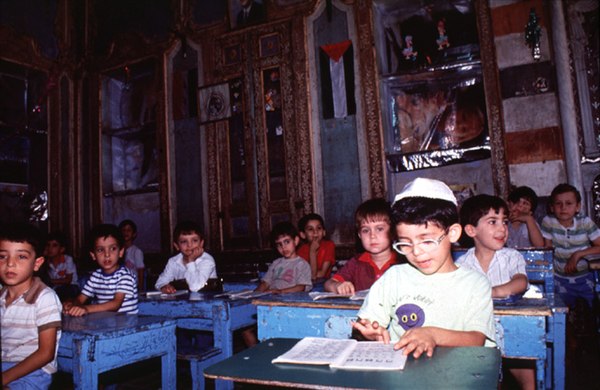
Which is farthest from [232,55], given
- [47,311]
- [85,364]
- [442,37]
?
[85,364]

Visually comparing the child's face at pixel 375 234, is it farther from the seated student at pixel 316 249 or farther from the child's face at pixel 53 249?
the child's face at pixel 53 249

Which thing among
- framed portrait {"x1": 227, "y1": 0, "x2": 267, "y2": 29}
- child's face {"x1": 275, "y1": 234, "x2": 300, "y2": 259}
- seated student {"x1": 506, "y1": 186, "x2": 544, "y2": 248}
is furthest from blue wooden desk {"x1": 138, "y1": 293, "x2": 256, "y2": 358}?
framed portrait {"x1": 227, "y1": 0, "x2": 267, "y2": 29}

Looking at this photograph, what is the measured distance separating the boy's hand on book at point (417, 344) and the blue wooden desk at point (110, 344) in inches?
66.6

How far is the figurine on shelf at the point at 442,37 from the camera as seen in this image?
6391 millimetres

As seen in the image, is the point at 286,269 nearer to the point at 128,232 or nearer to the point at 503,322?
the point at 503,322

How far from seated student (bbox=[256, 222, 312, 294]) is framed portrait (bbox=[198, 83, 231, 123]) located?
10.6 ft

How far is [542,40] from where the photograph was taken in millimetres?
5480

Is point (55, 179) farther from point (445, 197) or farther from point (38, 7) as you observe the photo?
point (445, 197)

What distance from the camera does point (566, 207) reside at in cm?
468

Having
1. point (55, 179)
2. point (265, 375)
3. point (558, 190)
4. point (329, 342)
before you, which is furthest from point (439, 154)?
point (55, 179)

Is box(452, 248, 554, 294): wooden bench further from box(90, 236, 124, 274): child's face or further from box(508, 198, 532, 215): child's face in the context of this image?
box(90, 236, 124, 274): child's face

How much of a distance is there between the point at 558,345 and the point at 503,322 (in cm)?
62

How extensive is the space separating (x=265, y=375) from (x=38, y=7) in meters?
9.46

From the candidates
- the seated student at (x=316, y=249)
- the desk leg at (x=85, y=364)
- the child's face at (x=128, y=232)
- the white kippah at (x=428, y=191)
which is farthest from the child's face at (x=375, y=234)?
the child's face at (x=128, y=232)
